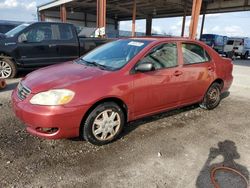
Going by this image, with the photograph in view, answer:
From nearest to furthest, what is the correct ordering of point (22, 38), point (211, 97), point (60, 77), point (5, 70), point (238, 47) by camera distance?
point (60, 77) → point (211, 97) → point (22, 38) → point (5, 70) → point (238, 47)

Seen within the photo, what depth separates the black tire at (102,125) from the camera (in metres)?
3.38

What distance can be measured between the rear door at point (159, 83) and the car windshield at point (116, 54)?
251mm

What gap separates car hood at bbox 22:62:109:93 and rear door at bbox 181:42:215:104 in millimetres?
1754

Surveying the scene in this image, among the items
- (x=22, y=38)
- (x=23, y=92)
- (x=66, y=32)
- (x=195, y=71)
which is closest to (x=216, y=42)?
(x=66, y=32)

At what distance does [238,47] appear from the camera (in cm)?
2691

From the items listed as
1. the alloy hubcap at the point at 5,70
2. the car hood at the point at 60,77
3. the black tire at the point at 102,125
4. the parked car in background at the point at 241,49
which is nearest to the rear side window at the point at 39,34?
the alloy hubcap at the point at 5,70

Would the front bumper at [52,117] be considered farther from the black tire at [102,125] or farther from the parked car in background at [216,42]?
the parked car in background at [216,42]

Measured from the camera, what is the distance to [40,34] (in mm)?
7875

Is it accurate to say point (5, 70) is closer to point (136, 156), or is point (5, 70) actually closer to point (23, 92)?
point (23, 92)

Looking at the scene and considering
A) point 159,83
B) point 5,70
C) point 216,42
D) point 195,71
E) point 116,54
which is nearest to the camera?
point 159,83

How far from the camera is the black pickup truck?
299 inches

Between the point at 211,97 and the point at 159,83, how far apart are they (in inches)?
75.7

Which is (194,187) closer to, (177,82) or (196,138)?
(196,138)

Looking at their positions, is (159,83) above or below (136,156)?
above
